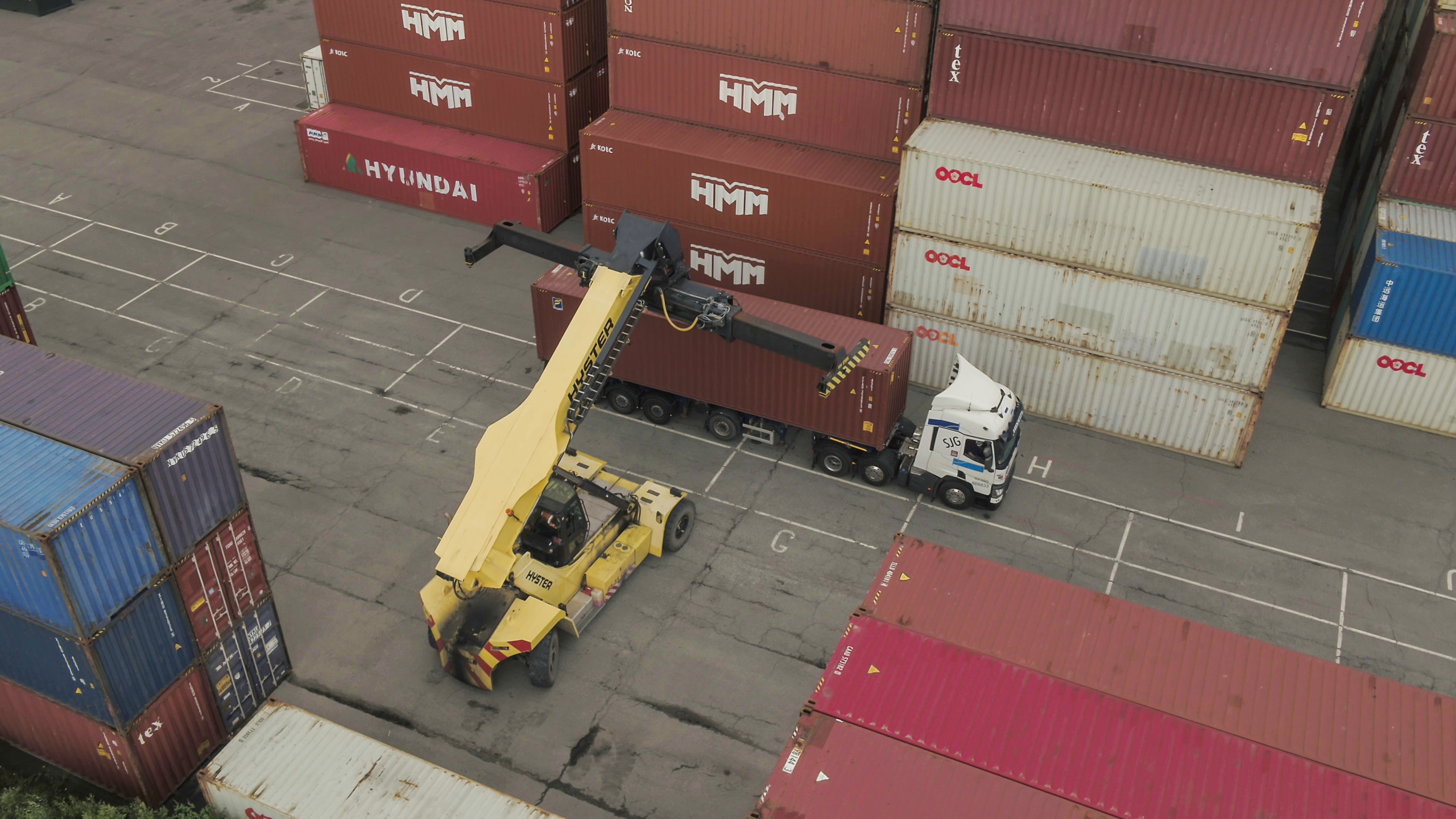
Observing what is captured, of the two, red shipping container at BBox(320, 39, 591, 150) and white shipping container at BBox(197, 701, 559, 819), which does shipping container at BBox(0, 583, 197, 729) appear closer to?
white shipping container at BBox(197, 701, 559, 819)

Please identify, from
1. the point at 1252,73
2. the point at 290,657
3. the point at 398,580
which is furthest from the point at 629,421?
the point at 1252,73

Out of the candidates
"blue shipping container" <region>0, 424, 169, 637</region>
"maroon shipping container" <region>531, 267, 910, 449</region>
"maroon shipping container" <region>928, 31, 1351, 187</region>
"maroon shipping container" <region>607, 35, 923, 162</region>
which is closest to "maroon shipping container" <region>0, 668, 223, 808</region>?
"blue shipping container" <region>0, 424, 169, 637</region>

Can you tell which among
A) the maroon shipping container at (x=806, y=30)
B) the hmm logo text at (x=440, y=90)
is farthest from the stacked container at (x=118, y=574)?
the hmm logo text at (x=440, y=90)

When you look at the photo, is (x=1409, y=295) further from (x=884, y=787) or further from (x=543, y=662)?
(x=543, y=662)

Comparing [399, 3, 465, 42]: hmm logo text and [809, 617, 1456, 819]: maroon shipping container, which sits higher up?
[399, 3, 465, 42]: hmm logo text

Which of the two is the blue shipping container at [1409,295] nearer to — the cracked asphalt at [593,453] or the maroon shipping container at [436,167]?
the cracked asphalt at [593,453]

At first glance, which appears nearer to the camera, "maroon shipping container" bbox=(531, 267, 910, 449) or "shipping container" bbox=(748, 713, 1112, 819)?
"shipping container" bbox=(748, 713, 1112, 819)

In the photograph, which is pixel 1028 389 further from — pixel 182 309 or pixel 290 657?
pixel 182 309
